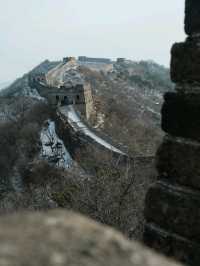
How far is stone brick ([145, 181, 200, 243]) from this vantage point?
8.70 ft

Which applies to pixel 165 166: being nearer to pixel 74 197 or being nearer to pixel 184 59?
pixel 184 59

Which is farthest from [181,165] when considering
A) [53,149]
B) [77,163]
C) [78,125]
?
[78,125]

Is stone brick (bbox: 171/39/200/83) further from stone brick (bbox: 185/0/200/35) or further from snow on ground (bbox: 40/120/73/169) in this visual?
snow on ground (bbox: 40/120/73/169)

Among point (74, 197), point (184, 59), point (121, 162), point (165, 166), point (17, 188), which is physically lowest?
point (17, 188)

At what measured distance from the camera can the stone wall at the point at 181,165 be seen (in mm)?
2670

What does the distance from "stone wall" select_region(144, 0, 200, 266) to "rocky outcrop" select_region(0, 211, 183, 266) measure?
4.60 ft

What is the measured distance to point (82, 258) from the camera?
1.20m

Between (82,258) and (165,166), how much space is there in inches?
64.8

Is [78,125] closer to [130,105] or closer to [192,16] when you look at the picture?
[130,105]

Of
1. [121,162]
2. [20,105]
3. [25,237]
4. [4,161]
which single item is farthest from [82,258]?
[20,105]

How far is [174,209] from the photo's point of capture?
272cm

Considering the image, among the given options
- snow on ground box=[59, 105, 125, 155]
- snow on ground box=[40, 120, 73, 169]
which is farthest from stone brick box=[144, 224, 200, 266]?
snow on ground box=[59, 105, 125, 155]

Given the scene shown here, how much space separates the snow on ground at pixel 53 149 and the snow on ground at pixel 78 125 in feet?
4.56

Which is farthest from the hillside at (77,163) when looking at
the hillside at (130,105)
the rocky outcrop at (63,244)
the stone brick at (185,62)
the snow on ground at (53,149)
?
the rocky outcrop at (63,244)
